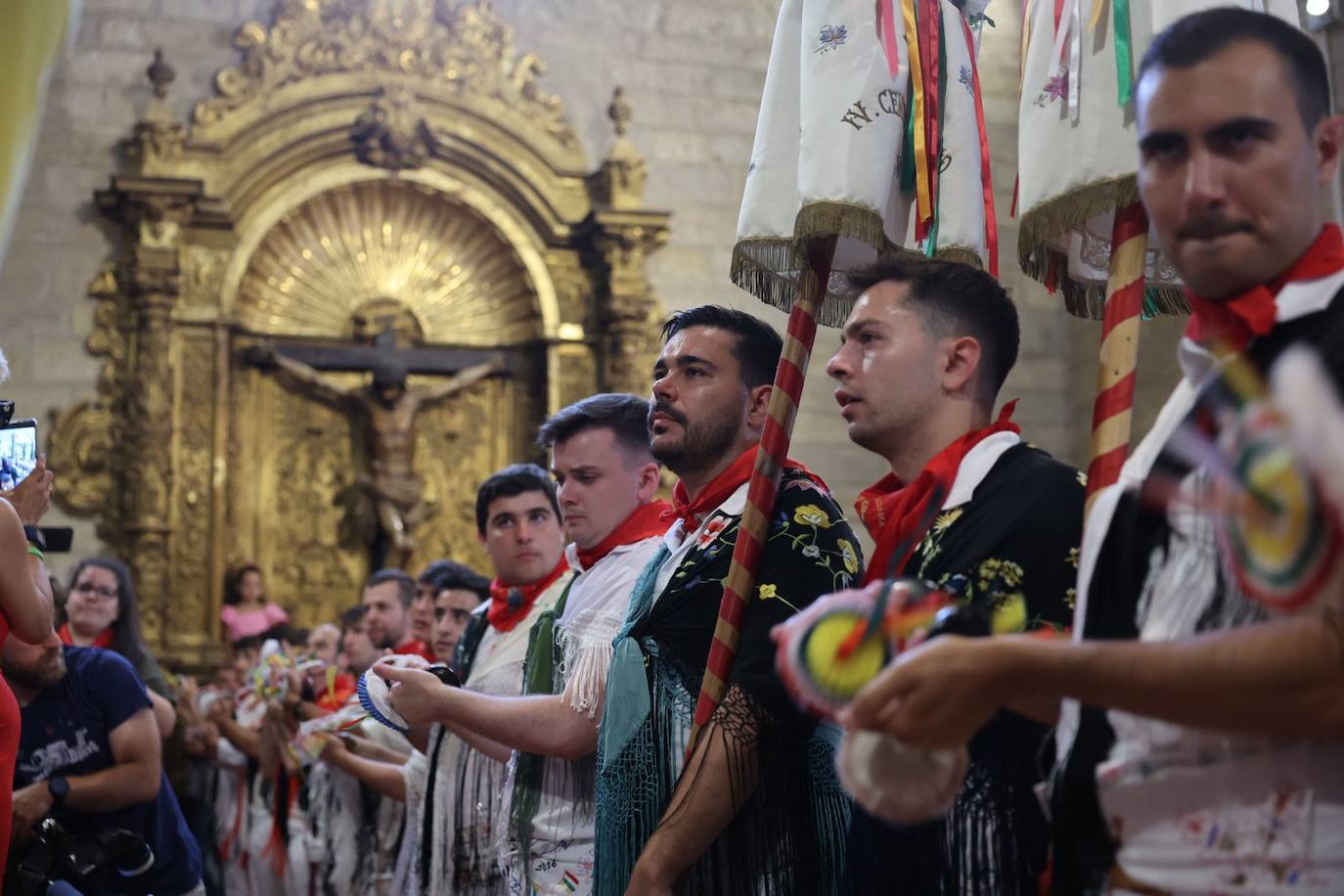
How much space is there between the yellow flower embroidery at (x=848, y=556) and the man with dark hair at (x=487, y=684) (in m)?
1.13

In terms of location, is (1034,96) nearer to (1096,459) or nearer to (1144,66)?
(1096,459)

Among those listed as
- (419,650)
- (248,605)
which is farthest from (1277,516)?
(248,605)

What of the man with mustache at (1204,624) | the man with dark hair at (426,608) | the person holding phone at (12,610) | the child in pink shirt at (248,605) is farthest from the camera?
the child in pink shirt at (248,605)

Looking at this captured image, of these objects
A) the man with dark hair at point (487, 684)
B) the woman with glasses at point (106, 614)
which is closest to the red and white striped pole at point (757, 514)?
the man with dark hair at point (487, 684)

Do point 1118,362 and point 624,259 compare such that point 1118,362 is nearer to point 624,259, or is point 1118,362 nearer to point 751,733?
point 751,733

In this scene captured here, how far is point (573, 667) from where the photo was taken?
2980mm

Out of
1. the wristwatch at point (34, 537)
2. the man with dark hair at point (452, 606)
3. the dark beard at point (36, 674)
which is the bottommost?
the dark beard at point (36, 674)

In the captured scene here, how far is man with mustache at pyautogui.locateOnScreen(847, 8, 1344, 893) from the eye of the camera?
1117 mm

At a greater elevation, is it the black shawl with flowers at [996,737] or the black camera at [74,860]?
the black shawl with flowers at [996,737]

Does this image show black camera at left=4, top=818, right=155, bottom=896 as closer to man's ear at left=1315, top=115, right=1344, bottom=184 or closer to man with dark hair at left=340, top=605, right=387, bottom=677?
man with dark hair at left=340, top=605, right=387, bottom=677

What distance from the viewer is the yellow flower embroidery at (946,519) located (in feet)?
6.48

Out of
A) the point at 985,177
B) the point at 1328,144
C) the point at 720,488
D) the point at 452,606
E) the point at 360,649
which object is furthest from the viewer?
the point at 360,649

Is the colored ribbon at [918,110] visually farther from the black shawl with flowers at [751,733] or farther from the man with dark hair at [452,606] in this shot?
the man with dark hair at [452,606]

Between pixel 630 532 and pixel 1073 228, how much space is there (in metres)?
1.36
